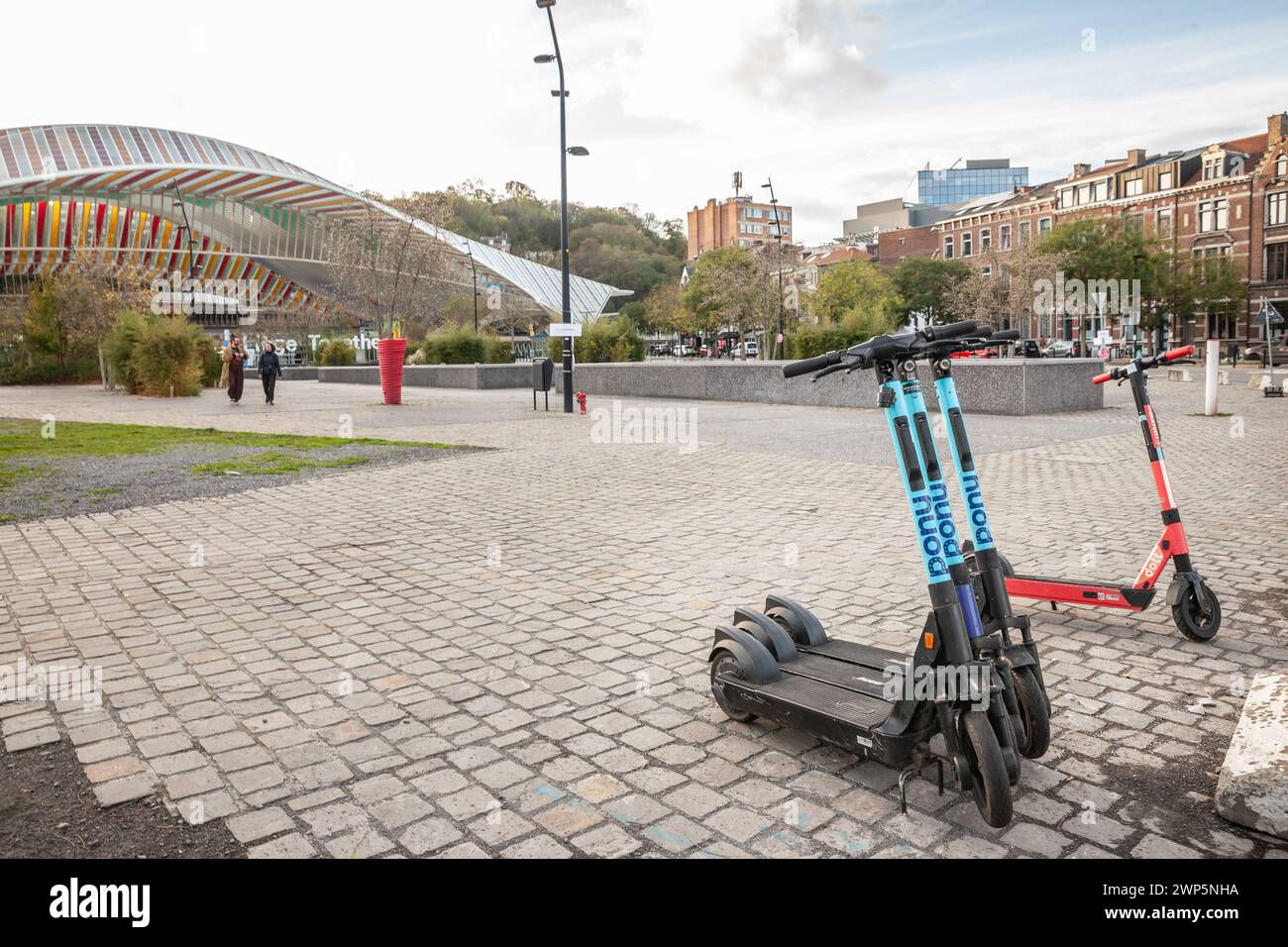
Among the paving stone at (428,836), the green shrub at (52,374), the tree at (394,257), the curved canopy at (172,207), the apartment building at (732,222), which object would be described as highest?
the apartment building at (732,222)

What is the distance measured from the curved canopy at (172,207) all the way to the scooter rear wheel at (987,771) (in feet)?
204

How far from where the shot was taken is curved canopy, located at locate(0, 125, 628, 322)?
2785 inches

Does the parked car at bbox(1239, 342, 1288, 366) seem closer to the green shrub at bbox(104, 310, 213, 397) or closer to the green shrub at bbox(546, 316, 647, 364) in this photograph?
the green shrub at bbox(546, 316, 647, 364)

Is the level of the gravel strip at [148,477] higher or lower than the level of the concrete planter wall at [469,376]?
lower

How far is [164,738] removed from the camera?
155 inches

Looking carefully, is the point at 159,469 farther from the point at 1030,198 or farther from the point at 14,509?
the point at 1030,198

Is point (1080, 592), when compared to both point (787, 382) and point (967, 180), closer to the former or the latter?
point (787, 382)

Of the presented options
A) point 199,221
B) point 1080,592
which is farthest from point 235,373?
point 199,221

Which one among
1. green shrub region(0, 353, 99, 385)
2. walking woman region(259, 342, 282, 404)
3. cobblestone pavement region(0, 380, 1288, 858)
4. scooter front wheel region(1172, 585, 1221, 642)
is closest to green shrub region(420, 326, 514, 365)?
walking woman region(259, 342, 282, 404)

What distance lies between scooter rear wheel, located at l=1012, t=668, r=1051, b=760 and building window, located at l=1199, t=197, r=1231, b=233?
232ft

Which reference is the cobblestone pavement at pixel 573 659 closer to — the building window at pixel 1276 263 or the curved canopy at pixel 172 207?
the curved canopy at pixel 172 207

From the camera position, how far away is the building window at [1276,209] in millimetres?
58781

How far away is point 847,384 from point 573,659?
18.7m

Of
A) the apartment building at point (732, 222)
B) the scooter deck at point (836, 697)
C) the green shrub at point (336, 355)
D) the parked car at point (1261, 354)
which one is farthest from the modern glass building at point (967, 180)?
the scooter deck at point (836, 697)
